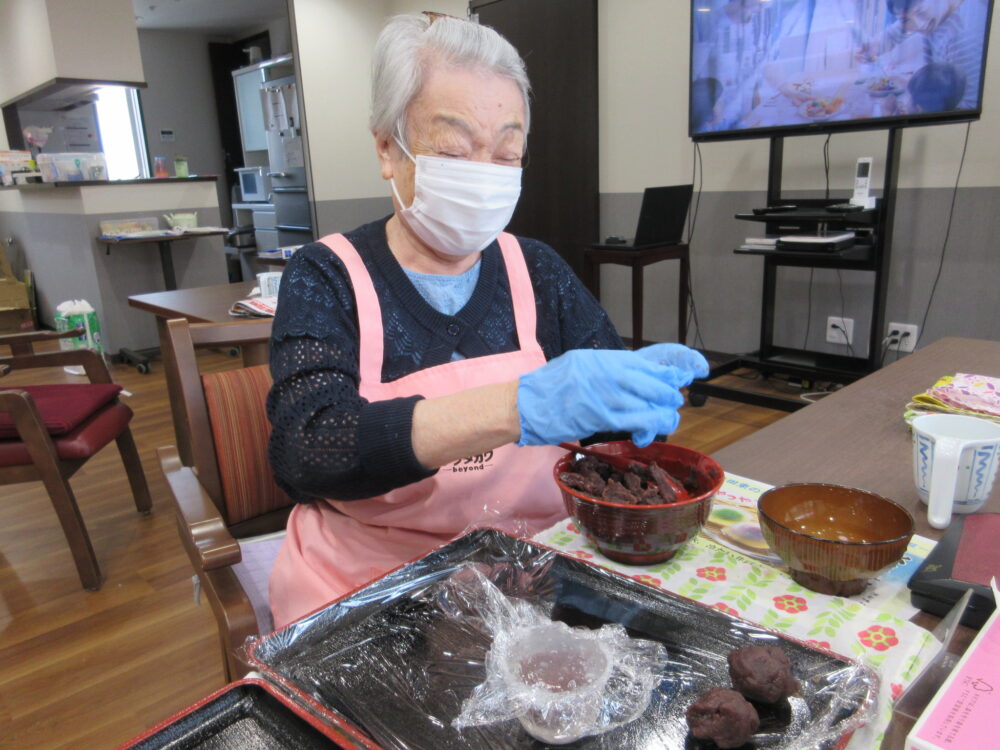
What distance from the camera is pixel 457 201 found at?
1003 millimetres

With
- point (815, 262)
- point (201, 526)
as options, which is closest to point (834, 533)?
point (201, 526)

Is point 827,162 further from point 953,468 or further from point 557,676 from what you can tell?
point 557,676

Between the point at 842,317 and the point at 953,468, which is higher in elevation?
the point at 953,468

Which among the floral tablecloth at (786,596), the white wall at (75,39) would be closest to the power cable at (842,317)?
the floral tablecloth at (786,596)

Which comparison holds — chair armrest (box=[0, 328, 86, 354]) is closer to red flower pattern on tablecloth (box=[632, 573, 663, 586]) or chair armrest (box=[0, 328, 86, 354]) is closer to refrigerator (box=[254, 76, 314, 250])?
→ red flower pattern on tablecloth (box=[632, 573, 663, 586])

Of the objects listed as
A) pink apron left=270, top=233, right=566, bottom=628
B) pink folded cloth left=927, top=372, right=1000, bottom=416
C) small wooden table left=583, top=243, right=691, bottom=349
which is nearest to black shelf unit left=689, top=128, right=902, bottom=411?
small wooden table left=583, top=243, right=691, bottom=349

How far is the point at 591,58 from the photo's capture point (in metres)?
3.92

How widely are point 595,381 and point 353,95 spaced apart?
209 inches

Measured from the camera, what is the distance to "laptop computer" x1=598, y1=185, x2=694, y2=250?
3.20 metres

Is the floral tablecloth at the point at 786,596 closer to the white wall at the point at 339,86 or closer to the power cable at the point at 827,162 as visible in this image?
the power cable at the point at 827,162

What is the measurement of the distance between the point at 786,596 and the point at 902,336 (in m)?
2.98

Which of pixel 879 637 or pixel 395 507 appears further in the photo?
pixel 395 507

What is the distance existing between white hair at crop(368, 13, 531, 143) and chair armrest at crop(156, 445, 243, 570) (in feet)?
2.01

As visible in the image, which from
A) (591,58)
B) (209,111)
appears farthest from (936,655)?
(209,111)
